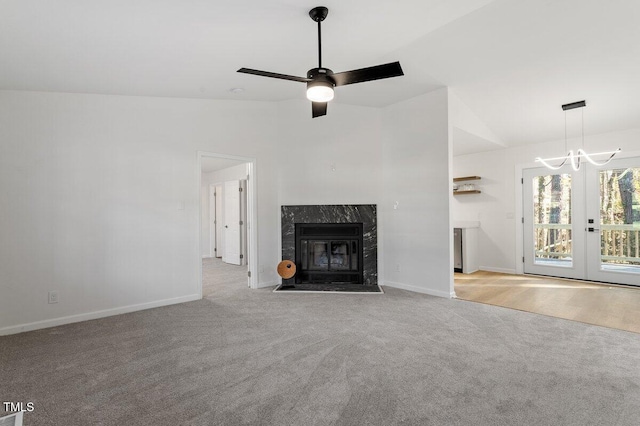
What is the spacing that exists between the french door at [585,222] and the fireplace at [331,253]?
3.35 metres

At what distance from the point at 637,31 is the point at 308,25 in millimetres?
3032

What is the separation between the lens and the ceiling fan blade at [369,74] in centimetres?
251

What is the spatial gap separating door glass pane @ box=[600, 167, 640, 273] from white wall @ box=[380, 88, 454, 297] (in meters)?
3.00

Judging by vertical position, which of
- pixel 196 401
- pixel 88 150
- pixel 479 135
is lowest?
pixel 196 401

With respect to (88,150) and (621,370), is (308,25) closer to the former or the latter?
(88,150)

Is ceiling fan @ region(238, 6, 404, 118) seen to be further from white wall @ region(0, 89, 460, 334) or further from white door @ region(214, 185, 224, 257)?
white door @ region(214, 185, 224, 257)

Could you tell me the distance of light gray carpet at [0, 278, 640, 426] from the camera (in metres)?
1.90

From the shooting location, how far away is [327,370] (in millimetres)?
2395

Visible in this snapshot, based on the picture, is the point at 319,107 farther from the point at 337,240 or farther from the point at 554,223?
the point at 554,223

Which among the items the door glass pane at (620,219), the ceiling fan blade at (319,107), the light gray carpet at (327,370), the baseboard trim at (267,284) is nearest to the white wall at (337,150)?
the baseboard trim at (267,284)

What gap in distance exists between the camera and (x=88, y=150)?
3695 millimetres

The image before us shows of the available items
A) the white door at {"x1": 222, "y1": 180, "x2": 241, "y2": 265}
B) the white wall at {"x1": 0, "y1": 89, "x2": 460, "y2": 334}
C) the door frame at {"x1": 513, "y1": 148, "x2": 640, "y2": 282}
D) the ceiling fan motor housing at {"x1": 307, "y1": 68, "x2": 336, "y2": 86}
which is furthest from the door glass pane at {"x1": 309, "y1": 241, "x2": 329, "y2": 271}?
the door frame at {"x1": 513, "y1": 148, "x2": 640, "y2": 282}

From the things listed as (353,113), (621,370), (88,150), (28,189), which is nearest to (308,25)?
(353,113)

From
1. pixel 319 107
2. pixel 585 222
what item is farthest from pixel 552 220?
pixel 319 107
